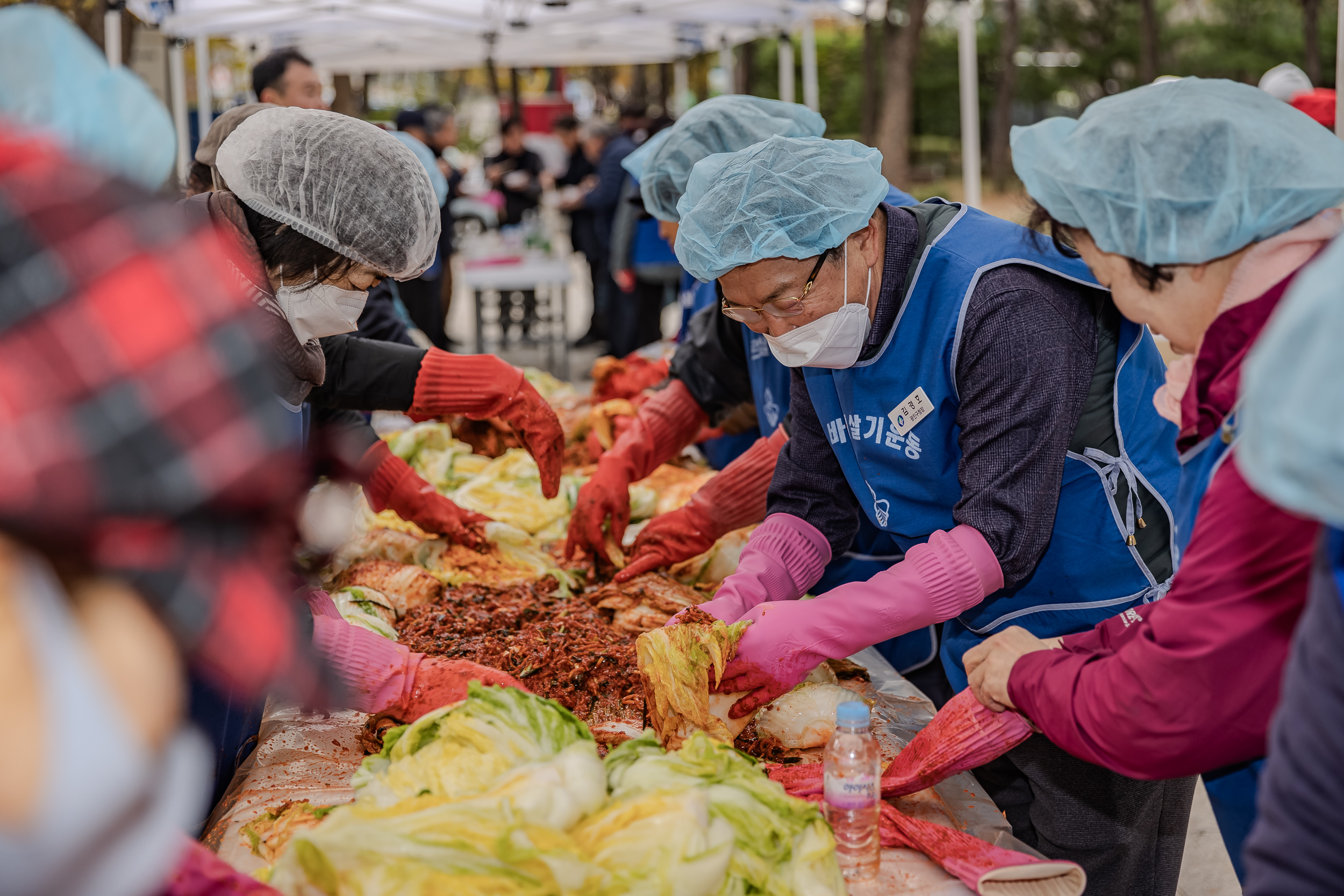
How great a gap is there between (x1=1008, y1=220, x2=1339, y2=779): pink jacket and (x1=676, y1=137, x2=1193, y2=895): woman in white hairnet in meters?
0.48

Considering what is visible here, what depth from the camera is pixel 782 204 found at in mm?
2387

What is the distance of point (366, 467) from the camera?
3.35 m

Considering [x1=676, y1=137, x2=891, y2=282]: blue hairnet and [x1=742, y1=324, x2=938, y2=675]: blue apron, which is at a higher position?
[x1=676, y1=137, x2=891, y2=282]: blue hairnet

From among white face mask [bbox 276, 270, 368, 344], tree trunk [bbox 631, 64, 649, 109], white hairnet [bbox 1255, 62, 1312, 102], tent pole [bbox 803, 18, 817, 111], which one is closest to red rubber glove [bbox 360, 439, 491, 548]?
white face mask [bbox 276, 270, 368, 344]

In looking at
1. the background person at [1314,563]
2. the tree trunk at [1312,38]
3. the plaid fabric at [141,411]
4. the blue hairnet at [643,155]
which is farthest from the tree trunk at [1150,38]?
the plaid fabric at [141,411]

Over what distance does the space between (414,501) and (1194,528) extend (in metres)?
2.55

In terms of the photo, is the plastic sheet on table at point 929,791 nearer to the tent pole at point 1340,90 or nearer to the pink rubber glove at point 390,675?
the pink rubber glove at point 390,675

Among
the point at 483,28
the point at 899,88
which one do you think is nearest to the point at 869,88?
the point at 899,88

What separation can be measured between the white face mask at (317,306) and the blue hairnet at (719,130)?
1.32m

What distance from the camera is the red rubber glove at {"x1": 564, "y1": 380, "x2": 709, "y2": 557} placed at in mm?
3555

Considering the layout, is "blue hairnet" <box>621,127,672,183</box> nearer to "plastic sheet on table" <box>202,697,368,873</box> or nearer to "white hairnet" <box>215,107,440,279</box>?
"white hairnet" <box>215,107,440,279</box>

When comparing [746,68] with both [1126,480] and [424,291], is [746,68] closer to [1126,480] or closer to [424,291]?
[424,291]

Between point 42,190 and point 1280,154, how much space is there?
1.69 metres

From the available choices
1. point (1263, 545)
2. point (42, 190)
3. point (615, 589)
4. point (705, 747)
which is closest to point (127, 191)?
point (42, 190)
